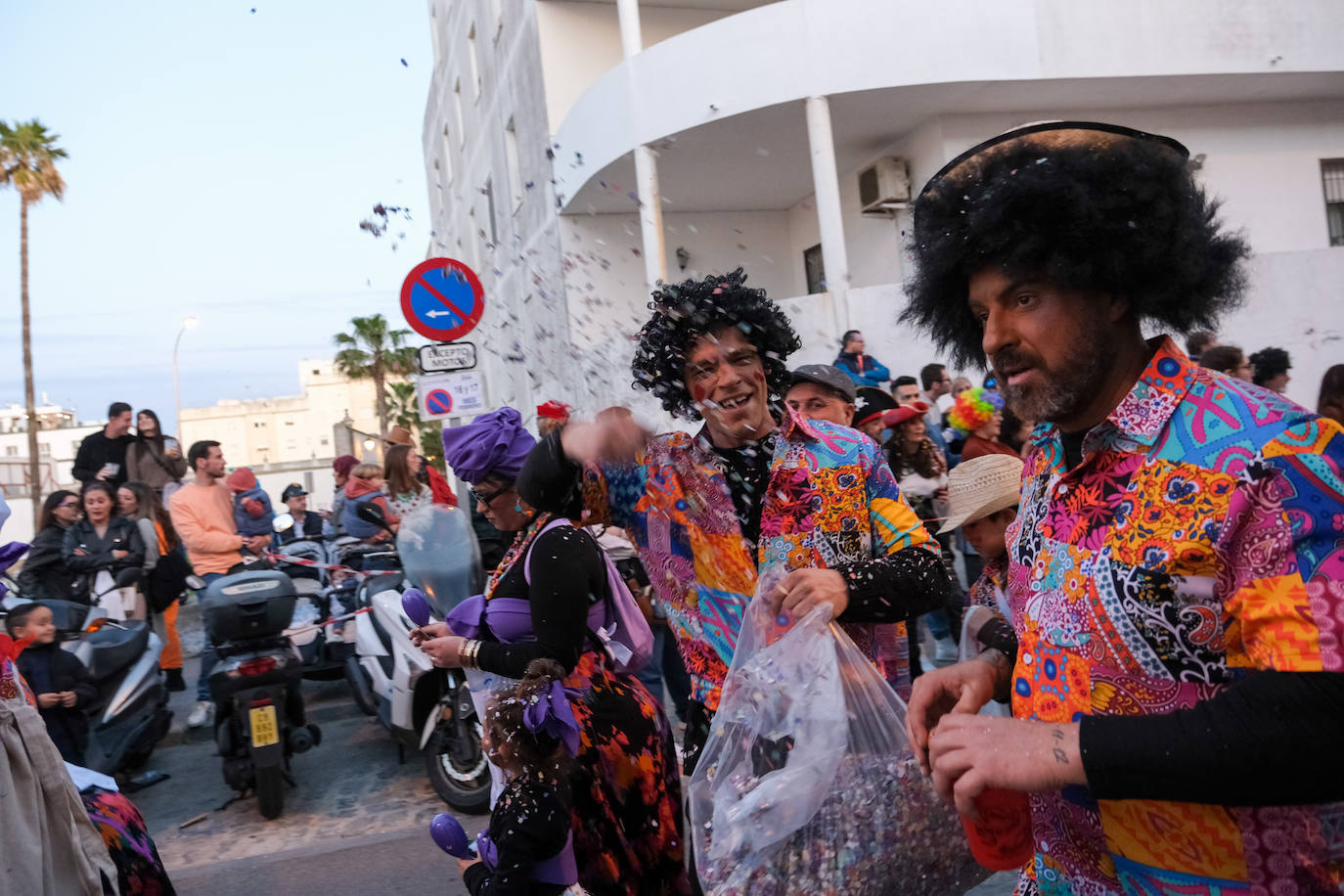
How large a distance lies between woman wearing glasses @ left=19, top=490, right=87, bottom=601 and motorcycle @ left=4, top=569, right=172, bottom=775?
1.35m

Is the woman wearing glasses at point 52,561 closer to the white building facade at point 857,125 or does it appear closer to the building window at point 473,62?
the white building facade at point 857,125

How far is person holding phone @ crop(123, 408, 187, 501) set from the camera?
31.1 ft

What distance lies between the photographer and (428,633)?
316 centimetres

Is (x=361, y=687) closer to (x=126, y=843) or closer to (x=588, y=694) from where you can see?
(x=126, y=843)

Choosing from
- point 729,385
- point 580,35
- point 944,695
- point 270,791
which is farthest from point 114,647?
point 580,35

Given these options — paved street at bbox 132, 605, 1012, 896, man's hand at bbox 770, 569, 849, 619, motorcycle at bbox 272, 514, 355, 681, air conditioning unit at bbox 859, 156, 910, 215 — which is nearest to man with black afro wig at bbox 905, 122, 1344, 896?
man's hand at bbox 770, 569, 849, 619

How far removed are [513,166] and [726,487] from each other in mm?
18699

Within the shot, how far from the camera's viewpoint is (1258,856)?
4.06 ft

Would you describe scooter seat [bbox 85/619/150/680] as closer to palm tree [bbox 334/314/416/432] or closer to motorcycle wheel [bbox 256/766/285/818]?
motorcycle wheel [bbox 256/766/285/818]

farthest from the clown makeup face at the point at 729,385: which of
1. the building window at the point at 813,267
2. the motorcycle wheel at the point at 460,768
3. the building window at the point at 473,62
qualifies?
the building window at the point at 473,62

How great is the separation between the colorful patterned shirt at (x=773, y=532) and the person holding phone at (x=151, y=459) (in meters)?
8.25

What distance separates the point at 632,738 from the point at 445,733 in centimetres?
280

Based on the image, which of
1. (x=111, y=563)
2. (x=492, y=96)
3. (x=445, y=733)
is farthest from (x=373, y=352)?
(x=445, y=733)

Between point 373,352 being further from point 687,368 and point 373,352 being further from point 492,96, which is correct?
point 687,368
